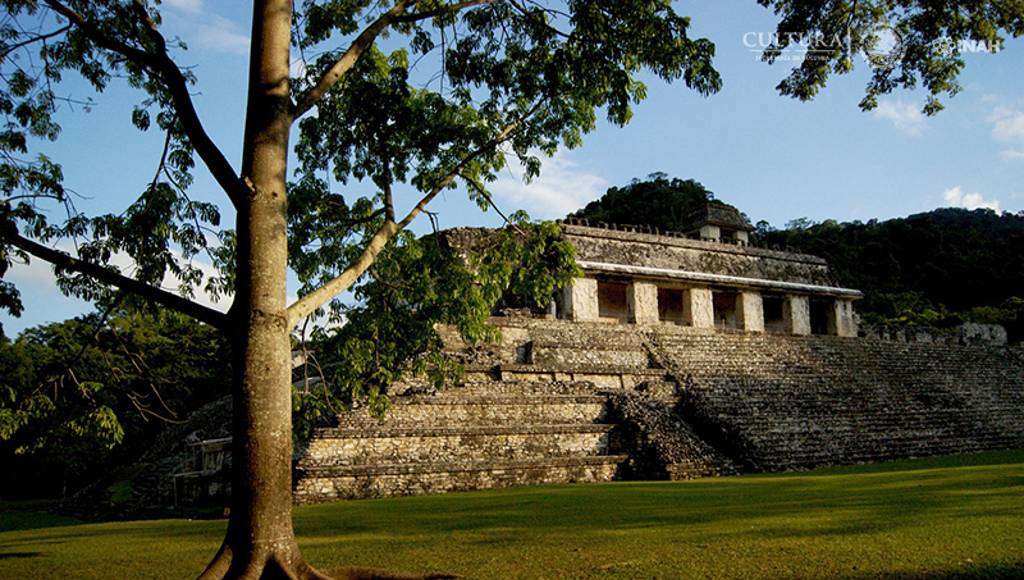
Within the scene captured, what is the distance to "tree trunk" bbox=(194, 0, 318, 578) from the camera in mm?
3945

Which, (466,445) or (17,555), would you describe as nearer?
(17,555)

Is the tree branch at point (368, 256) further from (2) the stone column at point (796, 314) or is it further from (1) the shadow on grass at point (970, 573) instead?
(2) the stone column at point (796, 314)

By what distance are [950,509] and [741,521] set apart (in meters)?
1.52

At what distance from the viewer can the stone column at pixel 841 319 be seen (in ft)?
71.6

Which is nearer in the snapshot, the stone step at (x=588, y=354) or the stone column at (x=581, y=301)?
the stone step at (x=588, y=354)

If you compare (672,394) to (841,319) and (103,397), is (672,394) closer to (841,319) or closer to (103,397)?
(103,397)

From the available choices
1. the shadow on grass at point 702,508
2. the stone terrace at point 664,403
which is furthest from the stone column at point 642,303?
the shadow on grass at point 702,508

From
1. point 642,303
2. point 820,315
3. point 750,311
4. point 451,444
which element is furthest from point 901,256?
point 451,444

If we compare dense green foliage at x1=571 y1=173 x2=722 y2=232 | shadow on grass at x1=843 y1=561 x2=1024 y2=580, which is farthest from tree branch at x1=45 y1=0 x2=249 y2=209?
dense green foliage at x1=571 y1=173 x2=722 y2=232

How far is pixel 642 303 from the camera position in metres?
18.4

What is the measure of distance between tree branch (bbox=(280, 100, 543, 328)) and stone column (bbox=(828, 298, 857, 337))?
18068 millimetres

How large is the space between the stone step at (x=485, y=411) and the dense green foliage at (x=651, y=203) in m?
22.3

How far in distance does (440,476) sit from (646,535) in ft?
17.2

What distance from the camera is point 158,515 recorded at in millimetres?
10000
